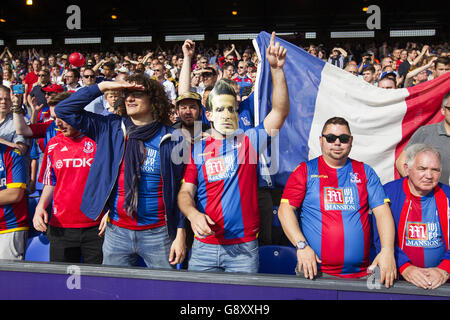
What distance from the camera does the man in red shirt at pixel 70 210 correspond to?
2.72 meters

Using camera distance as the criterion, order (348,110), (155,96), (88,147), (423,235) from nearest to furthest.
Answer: (423,235)
(155,96)
(88,147)
(348,110)

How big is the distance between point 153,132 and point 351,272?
5.10 feet

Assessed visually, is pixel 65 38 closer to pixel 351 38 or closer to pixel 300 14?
pixel 300 14

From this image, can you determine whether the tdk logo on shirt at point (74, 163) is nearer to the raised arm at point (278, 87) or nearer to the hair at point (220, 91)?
the hair at point (220, 91)

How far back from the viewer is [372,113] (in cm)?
344

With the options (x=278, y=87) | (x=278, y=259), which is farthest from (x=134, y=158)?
(x=278, y=259)

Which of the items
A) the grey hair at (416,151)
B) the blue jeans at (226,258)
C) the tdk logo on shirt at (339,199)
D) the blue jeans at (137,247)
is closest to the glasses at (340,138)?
the tdk logo on shirt at (339,199)

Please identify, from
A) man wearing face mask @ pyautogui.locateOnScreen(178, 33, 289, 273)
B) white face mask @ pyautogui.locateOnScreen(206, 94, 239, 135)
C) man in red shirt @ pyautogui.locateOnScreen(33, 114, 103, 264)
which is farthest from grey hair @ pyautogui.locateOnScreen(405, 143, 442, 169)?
man in red shirt @ pyautogui.locateOnScreen(33, 114, 103, 264)

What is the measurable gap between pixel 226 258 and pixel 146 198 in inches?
26.1

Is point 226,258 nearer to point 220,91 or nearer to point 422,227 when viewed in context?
point 220,91

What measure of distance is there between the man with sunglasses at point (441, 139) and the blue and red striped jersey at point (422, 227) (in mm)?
445

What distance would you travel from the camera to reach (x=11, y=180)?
2836 mm
